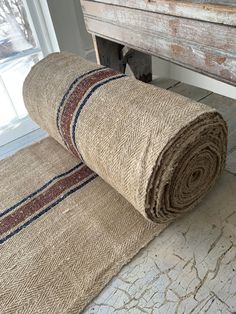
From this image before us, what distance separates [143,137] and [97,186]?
26 centimetres

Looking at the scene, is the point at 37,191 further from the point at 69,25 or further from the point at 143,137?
the point at 69,25

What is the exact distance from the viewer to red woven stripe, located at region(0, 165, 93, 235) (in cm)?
68

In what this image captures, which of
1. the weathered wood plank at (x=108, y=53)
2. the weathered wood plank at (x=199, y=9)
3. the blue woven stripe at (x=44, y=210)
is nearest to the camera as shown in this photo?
the weathered wood plank at (x=199, y=9)

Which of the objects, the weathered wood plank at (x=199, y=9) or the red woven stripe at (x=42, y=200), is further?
the red woven stripe at (x=42, y=200)

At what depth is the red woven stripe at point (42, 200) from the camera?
0.68m

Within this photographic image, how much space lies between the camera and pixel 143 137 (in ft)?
1.69

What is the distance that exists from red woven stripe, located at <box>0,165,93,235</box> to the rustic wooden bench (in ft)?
1.23

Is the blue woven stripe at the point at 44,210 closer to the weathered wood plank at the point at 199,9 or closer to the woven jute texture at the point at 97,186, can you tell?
the woven jute texture at the point at 97,186

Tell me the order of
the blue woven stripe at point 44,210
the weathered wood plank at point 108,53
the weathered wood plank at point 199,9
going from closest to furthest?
the weathered wood plank at point 199,9 → the blue woven stripe at point 44,210 → the weathered wood plank at point 108,53

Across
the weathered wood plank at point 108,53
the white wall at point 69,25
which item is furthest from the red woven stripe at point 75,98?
the white wall at point 69,25

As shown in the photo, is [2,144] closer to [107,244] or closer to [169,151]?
[107,244]

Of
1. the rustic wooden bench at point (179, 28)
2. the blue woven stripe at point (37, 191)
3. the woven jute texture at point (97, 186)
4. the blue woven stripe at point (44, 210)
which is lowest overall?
the blue woven stripe at point (37, 191)

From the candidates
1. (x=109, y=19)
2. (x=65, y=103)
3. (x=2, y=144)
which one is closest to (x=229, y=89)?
(x=109, y=19)

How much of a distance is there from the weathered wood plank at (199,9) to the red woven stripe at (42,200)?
43 cm
